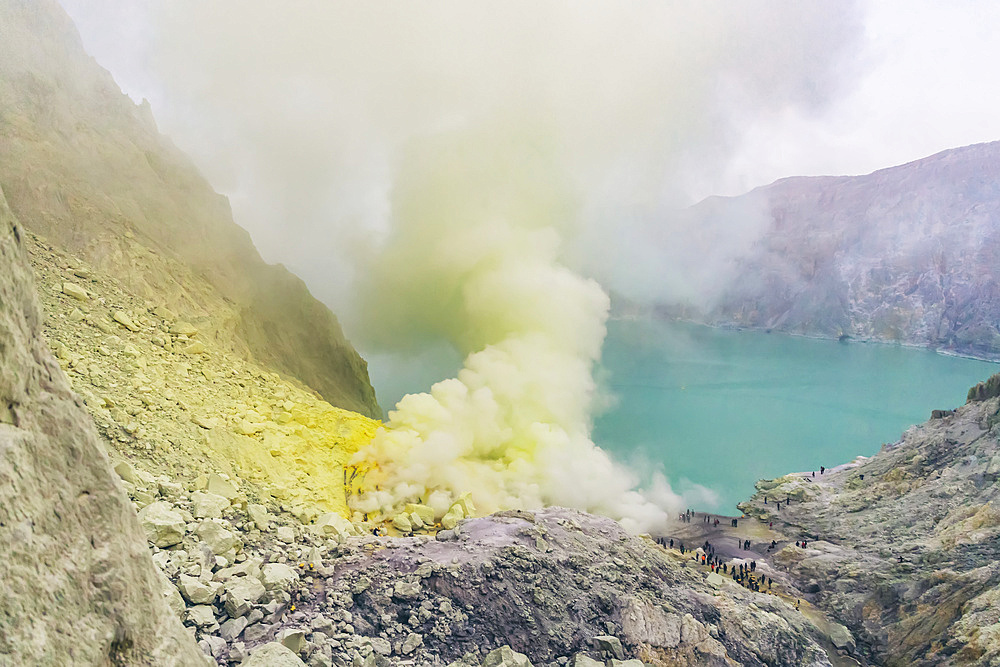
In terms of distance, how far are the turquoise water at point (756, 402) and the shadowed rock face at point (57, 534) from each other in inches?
1182

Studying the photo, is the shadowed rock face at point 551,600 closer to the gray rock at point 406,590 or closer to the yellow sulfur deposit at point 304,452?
the gray rock at point 406,590

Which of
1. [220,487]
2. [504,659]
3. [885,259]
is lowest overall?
[504,659]

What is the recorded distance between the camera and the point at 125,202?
54.6 ft

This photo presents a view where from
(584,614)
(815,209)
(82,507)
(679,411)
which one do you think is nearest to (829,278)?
(815,209)

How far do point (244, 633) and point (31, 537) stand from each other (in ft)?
17.5

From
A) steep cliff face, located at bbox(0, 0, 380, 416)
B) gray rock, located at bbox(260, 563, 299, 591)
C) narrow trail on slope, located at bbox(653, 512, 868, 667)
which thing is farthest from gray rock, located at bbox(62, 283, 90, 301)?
narrow trail on slope, located at bbox(653, 512, 868, 667)

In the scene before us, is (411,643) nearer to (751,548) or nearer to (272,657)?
(272,657)

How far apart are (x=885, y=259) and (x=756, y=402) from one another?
249 ft

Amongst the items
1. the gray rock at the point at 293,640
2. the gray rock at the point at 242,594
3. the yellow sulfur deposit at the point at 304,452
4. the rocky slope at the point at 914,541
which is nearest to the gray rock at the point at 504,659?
the gray rock at the point at 293,640

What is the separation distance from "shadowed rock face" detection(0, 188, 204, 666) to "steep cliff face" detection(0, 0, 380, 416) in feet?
41.0

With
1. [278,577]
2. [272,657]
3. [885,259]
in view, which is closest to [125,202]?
[278,577]

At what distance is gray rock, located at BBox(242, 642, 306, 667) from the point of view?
666cm

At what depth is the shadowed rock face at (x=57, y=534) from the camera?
317cm

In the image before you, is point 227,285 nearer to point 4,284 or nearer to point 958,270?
point 4,284
